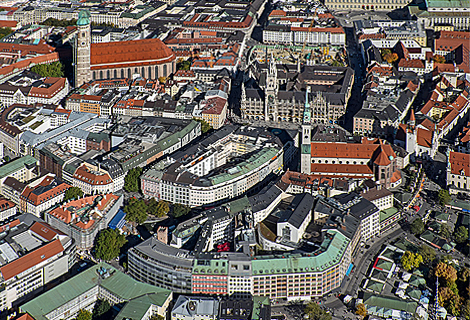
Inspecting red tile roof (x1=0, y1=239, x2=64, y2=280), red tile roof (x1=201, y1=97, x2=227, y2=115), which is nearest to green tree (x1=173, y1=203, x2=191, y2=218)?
red tile roof (x1=0, y1=239, x2=64, y2=280)

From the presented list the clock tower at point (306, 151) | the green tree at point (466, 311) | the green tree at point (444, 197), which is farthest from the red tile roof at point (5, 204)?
the green tree at point (466, 311)

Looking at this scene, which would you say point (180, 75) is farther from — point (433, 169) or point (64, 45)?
point (433, 169)

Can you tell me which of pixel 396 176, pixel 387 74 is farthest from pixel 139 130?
pixel 387 74

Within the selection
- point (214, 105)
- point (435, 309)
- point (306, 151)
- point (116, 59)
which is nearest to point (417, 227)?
point (435, 309)

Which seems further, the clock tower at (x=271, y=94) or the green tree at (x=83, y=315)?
the clock tower at (x=271, y=94)

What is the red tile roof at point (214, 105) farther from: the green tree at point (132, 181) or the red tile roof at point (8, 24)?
the red tile roof at point (8, 24)

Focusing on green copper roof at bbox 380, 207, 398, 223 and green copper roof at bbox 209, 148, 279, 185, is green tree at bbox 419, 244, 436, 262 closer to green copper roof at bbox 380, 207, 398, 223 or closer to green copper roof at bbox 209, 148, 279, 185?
green copper roof at bbox 380, 207, 398, 223
